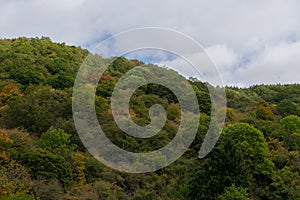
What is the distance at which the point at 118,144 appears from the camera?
41531mm

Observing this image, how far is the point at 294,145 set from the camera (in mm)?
43594

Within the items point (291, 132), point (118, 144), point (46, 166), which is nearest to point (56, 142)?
point (46, 166)

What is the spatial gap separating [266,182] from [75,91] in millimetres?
22312

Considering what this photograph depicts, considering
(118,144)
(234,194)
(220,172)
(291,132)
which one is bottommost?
(234,194)

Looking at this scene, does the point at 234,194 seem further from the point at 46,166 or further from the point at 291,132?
the point at 291,132

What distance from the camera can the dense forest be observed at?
96.9ft

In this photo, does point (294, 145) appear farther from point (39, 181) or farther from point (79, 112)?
point (39, 181)

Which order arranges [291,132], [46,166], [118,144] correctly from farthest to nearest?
[291,132]
[118,144]
[46,166]

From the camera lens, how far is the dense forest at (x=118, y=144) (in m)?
29.5

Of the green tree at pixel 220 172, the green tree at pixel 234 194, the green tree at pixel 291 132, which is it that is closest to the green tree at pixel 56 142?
the green tree at pixel 220 172

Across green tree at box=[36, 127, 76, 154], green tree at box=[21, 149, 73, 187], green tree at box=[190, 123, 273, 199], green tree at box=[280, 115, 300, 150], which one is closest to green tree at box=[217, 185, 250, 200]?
green tree at box=[190, 123, 273, 199]

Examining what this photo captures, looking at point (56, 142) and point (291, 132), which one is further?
point (291, 132)

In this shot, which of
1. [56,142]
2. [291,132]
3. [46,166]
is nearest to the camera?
[46,166]

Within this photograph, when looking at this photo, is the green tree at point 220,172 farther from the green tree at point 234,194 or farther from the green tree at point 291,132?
the green tree at point 291,132
